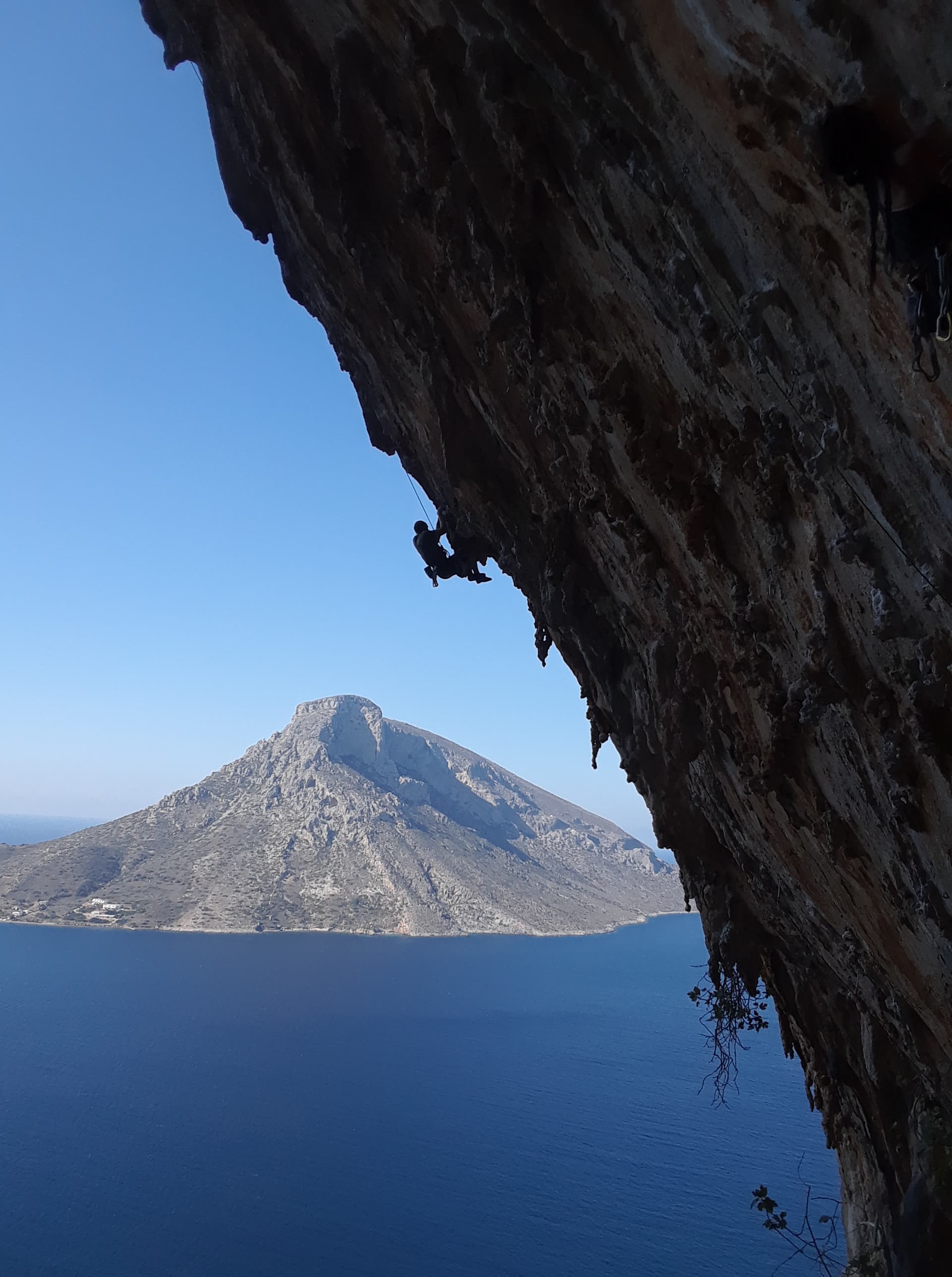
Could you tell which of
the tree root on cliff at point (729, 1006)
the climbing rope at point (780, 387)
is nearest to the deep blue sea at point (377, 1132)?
the tree root on cliff at point (729, 1006)

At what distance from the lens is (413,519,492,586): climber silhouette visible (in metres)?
9.70

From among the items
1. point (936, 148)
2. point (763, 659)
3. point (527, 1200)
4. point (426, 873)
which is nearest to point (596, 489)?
point (763, 659)

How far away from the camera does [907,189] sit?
10.1 ft

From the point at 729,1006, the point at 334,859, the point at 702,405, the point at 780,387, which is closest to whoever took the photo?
the point at 780,387

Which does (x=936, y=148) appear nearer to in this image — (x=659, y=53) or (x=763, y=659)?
(x=659, y=53)

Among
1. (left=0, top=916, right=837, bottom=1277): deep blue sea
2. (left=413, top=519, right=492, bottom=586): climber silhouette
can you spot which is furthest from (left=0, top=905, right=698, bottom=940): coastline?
(left=413, top=519, right=492, bottom=586): climber silhouette

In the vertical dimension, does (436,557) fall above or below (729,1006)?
above

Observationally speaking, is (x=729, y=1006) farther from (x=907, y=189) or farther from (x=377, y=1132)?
(x=377, y=1132)

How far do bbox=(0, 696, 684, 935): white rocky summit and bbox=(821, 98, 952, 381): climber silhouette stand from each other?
107 meters

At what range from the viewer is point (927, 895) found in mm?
4598

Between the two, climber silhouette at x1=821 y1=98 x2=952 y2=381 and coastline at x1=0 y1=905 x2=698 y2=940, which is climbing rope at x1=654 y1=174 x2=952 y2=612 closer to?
climber silhouette at x1=821 y1=98 x2=952 y2=381

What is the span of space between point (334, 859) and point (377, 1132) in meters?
78.5

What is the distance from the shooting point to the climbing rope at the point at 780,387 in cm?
387

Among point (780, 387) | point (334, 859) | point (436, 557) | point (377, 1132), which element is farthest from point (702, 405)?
point (334, 859)
